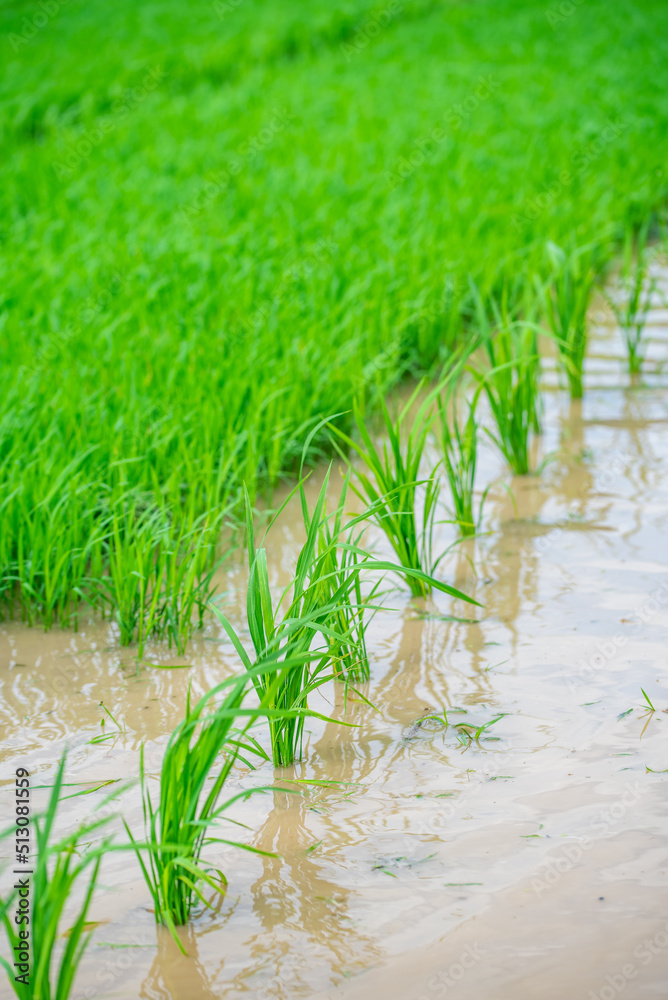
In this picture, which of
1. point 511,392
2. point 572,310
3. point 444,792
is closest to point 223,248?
point 572,310

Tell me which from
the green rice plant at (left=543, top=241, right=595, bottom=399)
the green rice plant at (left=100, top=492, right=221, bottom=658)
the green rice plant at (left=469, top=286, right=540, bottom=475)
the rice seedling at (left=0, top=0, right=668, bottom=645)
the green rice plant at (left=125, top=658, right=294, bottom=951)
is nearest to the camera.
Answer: the green rice plant at (left=125, top=658, right=294, bottom=951)

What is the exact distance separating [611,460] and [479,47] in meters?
9.11

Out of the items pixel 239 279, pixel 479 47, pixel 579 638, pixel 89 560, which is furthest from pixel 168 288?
pixel 479 47

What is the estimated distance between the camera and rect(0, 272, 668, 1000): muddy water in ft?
4.58

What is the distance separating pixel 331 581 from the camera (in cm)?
198

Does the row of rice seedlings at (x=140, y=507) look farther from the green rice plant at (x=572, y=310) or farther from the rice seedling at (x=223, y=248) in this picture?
the green rice plant at (x=572, y=310)

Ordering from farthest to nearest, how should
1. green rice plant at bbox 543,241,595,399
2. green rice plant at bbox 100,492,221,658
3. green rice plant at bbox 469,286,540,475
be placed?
green rice plant at bbox 543,241,595,399, green rice plant at bbox 469,286,540,475, green rice plant at bbox 100,492,221,658

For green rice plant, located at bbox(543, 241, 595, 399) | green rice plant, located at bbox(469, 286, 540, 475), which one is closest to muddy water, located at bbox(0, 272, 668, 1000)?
green rice plant, located at bbox(469, 286, 540, 475)

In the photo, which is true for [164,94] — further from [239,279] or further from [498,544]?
[498,544]

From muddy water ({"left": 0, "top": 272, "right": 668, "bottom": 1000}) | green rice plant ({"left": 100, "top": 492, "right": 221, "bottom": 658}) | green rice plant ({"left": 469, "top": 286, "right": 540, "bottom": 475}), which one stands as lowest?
muddy water ({"left": 0, "top": 272, "right": 668, "bottom": 1000})

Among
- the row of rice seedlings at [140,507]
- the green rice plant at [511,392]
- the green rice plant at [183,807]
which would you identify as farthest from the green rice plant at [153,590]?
the green rice plant at [511,392]

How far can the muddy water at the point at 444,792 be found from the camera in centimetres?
140

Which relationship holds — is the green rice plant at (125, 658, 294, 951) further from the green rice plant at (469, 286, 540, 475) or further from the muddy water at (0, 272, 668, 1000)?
the green rice plant at (469, 286, 540, 475)

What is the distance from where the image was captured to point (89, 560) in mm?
2730
